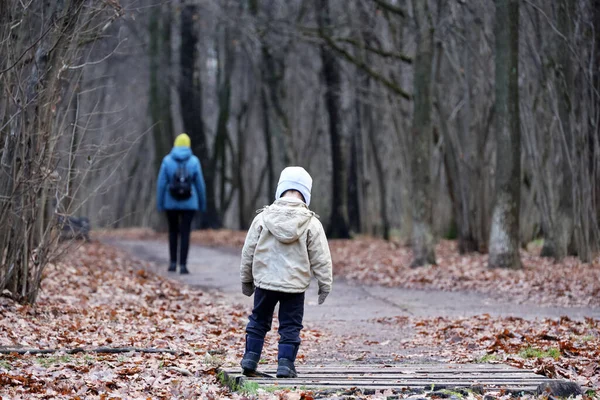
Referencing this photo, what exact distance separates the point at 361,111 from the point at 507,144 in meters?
16.3

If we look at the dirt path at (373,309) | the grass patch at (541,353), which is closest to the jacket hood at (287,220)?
the dirt path at (373,309)

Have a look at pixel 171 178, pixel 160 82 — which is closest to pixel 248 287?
pixel 171 178

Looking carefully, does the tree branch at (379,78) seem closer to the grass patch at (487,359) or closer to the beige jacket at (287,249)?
the grass patch at (487,359)

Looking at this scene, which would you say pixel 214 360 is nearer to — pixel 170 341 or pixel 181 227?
pixel 170 341

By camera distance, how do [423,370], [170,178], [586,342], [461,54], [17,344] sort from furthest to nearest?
[461,54] → [170,178] → [586,342] → [17,344] → [423,370]

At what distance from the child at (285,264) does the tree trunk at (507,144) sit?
9.98 m

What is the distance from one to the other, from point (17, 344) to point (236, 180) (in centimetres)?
3135

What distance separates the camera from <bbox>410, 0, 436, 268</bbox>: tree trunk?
1733cm

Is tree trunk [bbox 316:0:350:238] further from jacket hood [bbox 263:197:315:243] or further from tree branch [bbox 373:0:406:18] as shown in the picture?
jacket hood [bbox 263:197:315:243]

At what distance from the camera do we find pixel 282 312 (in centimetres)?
680

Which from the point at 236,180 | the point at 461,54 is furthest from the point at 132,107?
the point at 461,54

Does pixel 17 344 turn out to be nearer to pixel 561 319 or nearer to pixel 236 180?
pixel 561 319

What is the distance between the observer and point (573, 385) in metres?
6.02

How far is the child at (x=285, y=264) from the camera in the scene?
6646 mm
